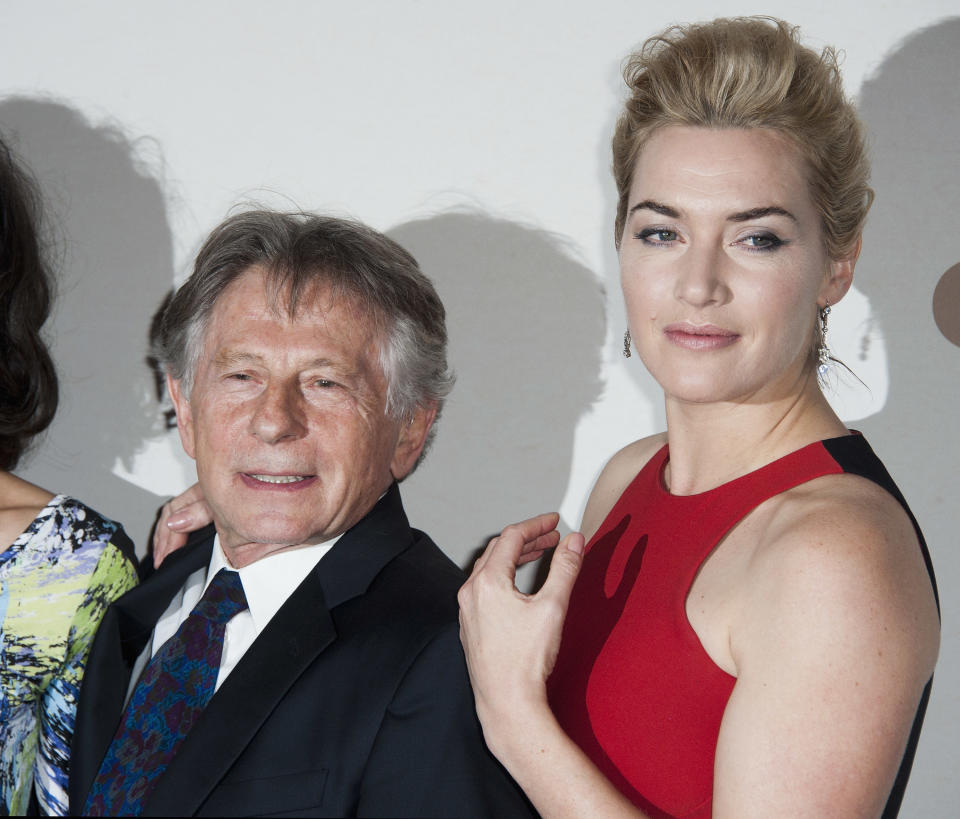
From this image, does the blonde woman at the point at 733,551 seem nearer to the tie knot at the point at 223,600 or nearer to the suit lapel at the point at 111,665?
the tie knot at the point at 223,600

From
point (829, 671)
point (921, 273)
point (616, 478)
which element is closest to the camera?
point (829, 671)

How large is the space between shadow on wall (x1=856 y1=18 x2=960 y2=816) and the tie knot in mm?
1250

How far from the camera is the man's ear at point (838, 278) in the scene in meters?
Result: 1.46

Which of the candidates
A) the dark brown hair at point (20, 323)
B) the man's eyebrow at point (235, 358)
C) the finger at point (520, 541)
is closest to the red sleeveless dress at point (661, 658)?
the finger at point (520, 541)

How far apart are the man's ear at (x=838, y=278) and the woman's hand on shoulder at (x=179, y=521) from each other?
1062mm

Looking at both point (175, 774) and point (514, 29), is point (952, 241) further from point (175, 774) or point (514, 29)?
point (175, 774)

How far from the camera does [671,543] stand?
1.48 m

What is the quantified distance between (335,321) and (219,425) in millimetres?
220

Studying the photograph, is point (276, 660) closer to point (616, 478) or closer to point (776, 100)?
point (616, 478)

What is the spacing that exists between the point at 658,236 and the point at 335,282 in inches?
17.8

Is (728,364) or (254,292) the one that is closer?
(728,364)

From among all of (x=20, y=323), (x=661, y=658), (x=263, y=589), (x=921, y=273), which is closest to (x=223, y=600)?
(x=263, y=589)

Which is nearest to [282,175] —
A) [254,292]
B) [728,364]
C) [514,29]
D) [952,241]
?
[514,29]

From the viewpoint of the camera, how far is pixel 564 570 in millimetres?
1379
